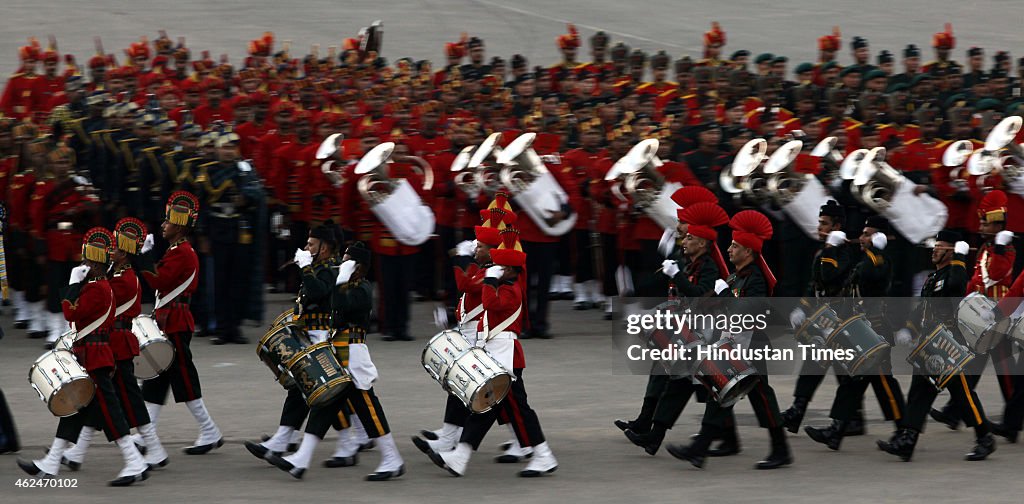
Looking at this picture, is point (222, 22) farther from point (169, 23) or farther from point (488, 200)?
point (488, 200)

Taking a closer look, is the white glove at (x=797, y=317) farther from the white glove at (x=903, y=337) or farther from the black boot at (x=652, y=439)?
the black boot at (x=652, y=439)

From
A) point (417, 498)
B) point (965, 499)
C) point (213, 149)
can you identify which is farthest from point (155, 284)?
point (965, 499)

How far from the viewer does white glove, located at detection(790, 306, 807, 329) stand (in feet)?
32.3

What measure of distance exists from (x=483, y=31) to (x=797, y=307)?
20721 millimetres

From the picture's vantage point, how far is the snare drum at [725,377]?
29.6ft

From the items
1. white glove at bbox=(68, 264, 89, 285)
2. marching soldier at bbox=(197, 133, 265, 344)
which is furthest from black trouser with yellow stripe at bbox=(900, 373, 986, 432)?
marching soldier at bbox=(197, 133, 265, 344)

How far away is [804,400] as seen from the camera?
10.1 m

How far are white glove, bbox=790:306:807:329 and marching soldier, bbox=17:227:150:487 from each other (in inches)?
162

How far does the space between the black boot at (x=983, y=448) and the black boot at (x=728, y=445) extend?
4.60 feet

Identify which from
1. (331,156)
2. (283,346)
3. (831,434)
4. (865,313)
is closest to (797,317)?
(865,313)

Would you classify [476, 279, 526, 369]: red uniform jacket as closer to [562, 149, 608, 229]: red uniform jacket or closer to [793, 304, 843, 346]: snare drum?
[793, 304, 843, 346]: snare drum

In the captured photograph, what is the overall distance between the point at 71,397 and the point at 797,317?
177 inches

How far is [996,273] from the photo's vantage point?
999 cm

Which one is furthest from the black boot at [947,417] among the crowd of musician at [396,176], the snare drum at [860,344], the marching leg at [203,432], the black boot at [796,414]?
the marching leg at [203,432]
